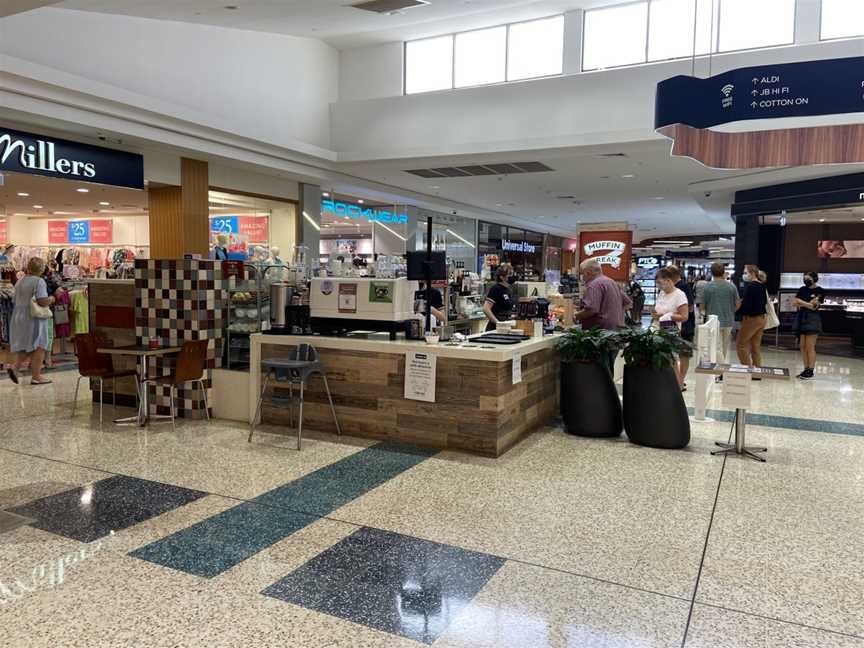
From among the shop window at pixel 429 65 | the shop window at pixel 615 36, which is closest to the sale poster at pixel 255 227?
the shop window at pixel 429 65

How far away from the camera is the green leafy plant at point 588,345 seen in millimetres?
5215

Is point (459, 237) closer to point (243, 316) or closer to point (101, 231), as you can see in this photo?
point (101, 231)

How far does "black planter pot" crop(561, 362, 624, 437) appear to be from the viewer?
5.27 metres

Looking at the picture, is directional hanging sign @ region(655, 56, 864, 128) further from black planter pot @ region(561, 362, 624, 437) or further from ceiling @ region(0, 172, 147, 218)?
ceiling @ region(0, 172, 147, 218)

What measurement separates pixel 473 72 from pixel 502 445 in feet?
25.3

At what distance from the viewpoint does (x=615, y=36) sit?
951 centimetres

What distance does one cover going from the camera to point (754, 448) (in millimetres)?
4902

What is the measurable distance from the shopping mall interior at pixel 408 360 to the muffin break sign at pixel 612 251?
5 cm

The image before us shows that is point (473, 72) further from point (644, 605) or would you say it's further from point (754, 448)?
point (644, 605)

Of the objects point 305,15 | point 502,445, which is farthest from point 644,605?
point 305,15

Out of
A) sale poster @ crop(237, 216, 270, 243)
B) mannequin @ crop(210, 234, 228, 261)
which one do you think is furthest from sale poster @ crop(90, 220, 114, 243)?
mannequin @ crop(210, 234, 228, 261)

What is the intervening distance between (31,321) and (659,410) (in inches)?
287

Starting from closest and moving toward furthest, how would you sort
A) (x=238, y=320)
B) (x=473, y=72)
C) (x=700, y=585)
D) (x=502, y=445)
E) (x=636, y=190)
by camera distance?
(x=700, y=585) → (x=502, y=445) → (x=238, y=320) → (x=473, y=72) → (x=636, y=190)

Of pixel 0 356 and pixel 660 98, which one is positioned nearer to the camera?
pixel 660 98
